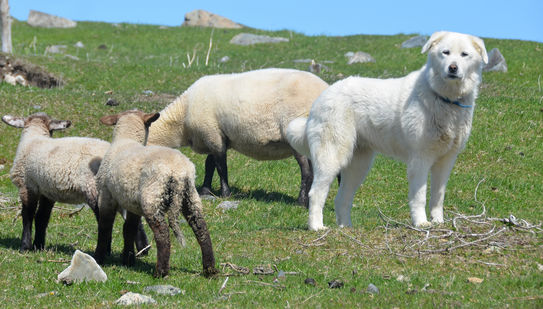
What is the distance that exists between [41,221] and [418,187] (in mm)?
4478

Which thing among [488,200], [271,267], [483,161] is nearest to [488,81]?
[483,161]

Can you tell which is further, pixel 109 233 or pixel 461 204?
pixel 461 204

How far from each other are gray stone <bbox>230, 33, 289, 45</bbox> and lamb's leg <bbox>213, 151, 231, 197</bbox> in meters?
22.6

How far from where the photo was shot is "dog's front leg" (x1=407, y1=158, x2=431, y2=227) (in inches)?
338

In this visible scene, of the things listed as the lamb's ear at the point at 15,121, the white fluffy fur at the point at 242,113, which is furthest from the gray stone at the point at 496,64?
the lamb's ear at the point at 15,121

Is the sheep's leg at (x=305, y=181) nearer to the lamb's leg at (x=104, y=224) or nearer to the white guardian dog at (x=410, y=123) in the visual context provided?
the white guardian dog at (x=410, y=123)

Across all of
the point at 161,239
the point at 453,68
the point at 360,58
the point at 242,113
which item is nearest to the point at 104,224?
the point at 161,239

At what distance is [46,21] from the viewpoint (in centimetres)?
4206

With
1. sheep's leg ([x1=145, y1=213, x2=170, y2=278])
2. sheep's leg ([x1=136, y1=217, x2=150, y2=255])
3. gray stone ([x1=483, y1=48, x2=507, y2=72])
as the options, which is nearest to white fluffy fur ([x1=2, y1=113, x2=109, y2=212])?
sheep's leg ([x1=136, y1=217, x2=150, y2=255])

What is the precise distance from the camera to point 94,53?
33219mm

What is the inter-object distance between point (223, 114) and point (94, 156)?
480cm

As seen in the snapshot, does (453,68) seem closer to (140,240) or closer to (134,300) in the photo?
(140,240)

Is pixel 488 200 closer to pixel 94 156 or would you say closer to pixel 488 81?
pixel 94 156

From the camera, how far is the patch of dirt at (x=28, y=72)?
69.3ft
